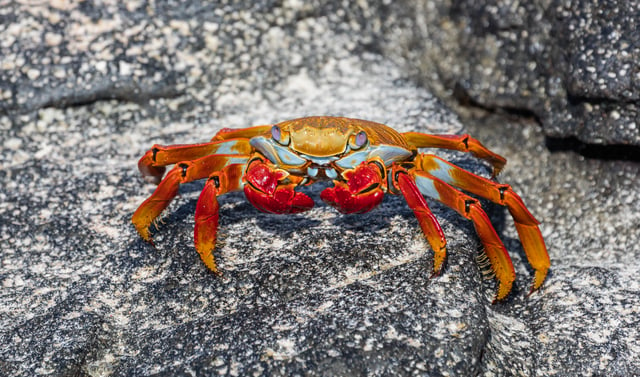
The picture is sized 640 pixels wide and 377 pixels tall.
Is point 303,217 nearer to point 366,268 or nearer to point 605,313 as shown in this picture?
point 366,268

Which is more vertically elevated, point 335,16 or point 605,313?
point 335,16

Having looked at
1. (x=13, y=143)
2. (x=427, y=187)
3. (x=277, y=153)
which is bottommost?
(x=13, y=143)

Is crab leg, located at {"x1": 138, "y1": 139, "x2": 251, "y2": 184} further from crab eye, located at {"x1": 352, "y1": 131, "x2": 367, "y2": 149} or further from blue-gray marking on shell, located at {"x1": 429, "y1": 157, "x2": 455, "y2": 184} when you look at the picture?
blue-gray marking on shell, located at {"x1": 429, "y1": 157, "x2": 455, "y2": 184}

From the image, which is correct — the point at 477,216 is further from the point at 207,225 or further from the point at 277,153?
the point at 207,225

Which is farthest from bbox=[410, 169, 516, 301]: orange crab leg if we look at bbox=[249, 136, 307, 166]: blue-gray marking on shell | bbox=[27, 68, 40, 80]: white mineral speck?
bbox=[27, 68, 40, 80]: white mineral speck

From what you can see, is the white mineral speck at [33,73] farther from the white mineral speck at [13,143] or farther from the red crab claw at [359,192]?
the red crab claw at [359,192]

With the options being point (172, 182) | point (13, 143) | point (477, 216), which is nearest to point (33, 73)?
point (13, 143)

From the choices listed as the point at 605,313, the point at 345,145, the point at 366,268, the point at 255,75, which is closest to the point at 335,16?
the point at 255,75
